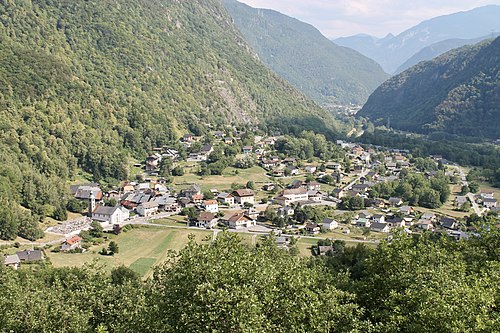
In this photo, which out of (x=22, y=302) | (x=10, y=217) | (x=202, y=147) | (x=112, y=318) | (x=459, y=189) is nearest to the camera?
(x=22, y=302)

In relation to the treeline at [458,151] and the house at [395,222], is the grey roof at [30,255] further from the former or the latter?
the treeline at [458,151]

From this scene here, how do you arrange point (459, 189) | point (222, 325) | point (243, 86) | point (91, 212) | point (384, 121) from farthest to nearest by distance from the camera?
point (384, 121), point (243, 86), point (459, 189), point (91, 212), point (222, 325)

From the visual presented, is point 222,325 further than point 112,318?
No

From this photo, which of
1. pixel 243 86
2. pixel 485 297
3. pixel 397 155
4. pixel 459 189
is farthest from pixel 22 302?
pixel 243 86

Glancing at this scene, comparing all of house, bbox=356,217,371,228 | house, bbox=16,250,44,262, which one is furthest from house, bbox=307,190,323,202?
house, bbox=16,250,44,262

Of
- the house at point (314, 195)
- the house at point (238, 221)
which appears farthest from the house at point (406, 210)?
the house at point (238, 221)

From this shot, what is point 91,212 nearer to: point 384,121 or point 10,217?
point 10,217

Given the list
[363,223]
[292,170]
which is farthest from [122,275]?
[292,170]
